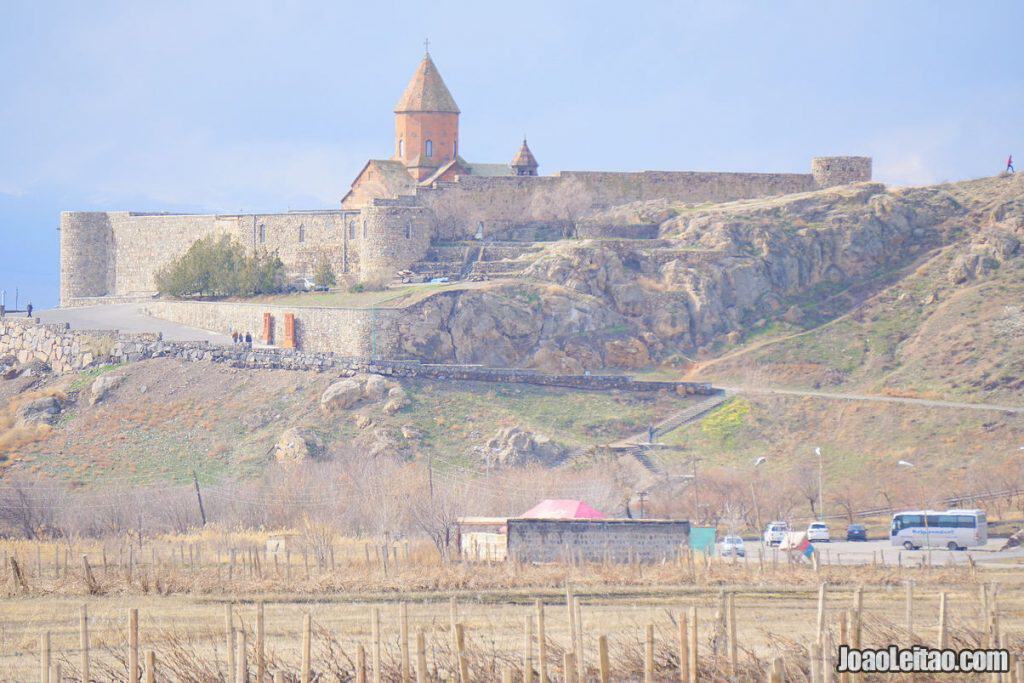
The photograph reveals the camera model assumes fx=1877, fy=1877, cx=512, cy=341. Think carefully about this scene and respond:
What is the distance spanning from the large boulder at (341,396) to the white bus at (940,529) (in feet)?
49.9

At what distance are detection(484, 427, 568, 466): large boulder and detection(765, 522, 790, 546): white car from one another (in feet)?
23.4

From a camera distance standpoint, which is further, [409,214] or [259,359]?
[409,214]

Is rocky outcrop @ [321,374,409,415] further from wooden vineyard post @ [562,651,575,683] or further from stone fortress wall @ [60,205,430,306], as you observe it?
wooden vineyard post @ [562,651,575,683]

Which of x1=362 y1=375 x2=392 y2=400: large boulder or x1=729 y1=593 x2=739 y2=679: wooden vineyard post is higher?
x1=362 y1=375 x2=392 y2=400: large boulder

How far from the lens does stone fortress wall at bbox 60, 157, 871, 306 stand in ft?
194

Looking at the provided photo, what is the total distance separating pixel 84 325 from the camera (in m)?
57.2

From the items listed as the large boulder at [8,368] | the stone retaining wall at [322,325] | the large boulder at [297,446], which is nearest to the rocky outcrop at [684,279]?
the stone retaining wall at [322,325]

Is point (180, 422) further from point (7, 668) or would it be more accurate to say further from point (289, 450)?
Answer: point (7, 668)

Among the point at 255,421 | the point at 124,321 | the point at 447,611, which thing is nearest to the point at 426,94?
the point at 124,321

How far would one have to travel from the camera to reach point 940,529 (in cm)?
4062

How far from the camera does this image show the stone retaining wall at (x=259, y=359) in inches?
2029

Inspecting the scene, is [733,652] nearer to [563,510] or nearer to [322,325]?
[563,510]

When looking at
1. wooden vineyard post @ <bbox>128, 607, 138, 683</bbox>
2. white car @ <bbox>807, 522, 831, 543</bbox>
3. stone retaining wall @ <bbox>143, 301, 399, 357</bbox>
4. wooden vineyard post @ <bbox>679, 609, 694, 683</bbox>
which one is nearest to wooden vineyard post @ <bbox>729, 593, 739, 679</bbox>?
wooden vineyard post @ <bbox>679, 609, 694, 683</bbox>

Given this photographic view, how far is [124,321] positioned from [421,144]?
12905mm
